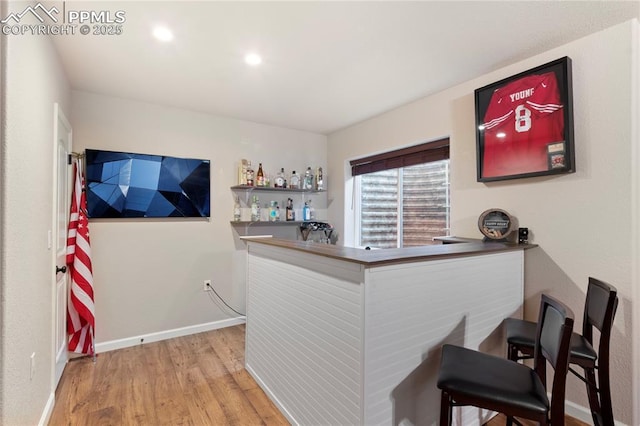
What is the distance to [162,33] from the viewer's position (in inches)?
79.1

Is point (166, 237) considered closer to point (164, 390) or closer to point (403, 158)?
point (164, 390)

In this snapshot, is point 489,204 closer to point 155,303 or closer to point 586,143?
point 586,143

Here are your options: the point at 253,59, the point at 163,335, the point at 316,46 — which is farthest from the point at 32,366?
the point at 316,46

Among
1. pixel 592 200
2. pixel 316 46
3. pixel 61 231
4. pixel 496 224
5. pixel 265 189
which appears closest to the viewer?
pixel 592 200

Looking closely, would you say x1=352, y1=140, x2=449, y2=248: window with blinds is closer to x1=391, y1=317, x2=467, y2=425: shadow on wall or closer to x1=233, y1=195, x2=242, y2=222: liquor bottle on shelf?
x1=233, y1=195, x2=242, y2=222: liquor bottle on shelf

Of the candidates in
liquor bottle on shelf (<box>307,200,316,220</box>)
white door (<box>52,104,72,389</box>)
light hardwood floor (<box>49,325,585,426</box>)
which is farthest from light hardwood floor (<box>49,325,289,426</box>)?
liquor bottle on shelf (<box>307,200,316,220</box>)

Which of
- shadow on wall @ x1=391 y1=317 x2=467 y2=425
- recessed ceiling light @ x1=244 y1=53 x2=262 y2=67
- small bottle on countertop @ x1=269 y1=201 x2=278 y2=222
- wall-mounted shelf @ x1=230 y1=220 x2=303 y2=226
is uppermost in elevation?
recessed ceiling light @ x1=244 y1=53 x2=262 y2=67

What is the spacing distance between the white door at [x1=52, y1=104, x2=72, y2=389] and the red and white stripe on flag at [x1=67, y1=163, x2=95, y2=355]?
0.05 metres

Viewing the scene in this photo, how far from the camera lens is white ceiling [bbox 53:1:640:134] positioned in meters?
1.78

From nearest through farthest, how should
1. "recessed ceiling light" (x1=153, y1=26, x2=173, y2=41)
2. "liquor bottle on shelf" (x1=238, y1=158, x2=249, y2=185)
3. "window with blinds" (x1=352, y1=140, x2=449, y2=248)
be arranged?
"recessed ceiling light" (x1=153, y1=26, x2=173, y2=41), "window with blinds" (x1=352, y1=140, x2=449, y2=248), "liquor bottle on shelf" (x1=238, y1=158, x2=249, y2=185)

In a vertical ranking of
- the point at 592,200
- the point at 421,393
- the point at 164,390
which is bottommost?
the point at 164,390

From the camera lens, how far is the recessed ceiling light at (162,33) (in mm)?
1970

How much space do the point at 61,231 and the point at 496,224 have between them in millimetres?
3477

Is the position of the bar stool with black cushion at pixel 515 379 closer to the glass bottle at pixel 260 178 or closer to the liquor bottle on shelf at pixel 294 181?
the glass bottle at pixel 260 178
